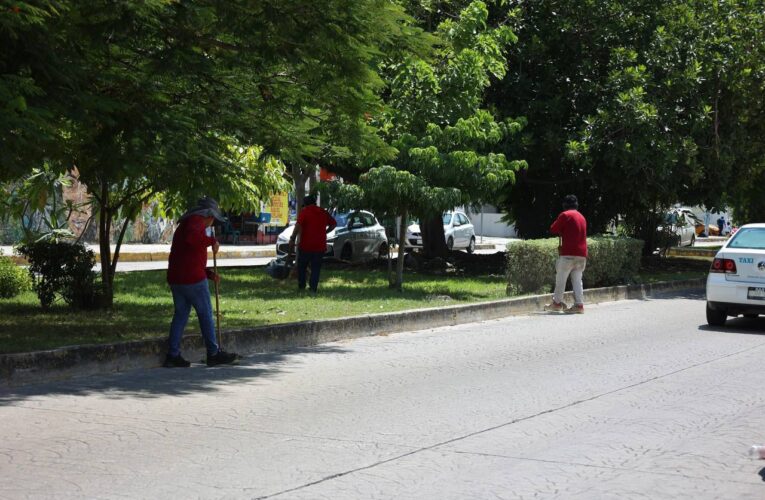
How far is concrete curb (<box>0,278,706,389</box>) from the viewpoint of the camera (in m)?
9.95

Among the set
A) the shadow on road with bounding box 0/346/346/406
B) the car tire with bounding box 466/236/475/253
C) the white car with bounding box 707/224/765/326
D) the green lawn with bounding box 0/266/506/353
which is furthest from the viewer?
the car tire with bounding box 466/236/475/253

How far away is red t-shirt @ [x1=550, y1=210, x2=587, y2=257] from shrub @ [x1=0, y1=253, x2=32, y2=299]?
28.9 ft

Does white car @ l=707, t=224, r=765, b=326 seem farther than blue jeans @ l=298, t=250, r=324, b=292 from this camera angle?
No

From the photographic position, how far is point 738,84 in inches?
955

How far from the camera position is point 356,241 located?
28.2 metres

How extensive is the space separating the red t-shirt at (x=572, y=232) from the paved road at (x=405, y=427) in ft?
15.1

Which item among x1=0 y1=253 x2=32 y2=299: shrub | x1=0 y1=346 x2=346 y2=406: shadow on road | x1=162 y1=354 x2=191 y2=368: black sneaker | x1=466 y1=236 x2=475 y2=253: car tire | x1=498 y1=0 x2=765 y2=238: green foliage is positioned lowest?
x1=0 y1=346 x2=346 y2=406: shadow on road

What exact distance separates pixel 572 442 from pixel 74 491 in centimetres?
357

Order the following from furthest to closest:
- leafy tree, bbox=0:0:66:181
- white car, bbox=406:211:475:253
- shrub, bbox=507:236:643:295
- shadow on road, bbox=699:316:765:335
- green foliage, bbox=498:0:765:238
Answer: white car, bbox=406:211:475:253 < green foliage, bbox=498:0:765:238 < shrub, bbox=507:236:643:295 < shadow on road, bbox=699:316:765:335 < leafy tree, bbox=0:0:66:181

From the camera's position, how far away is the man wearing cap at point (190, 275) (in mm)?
10984

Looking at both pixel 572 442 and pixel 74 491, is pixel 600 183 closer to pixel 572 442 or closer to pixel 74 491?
pixel 572 442

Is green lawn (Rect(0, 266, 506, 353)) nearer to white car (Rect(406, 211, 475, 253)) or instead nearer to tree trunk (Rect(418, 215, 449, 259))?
tree trunk (Rect(418, 215, 449, 259))

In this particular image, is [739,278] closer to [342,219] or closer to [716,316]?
[716,316]

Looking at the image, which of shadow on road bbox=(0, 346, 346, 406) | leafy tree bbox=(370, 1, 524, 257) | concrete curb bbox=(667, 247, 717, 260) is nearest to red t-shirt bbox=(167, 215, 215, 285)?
shadow on road bbox=(0, 346, 346, 406)
